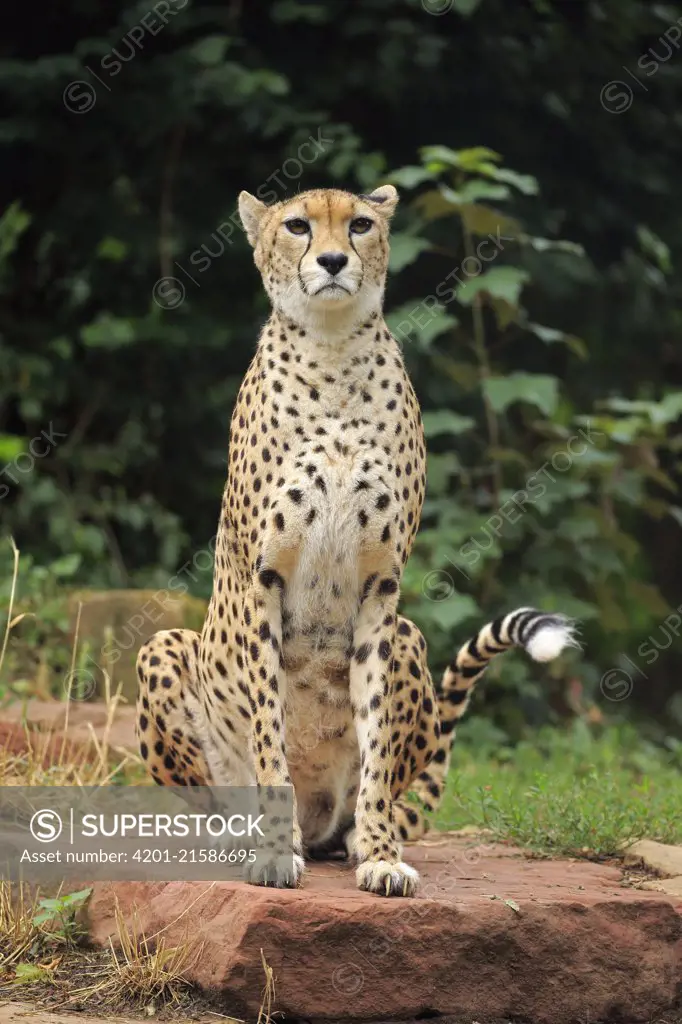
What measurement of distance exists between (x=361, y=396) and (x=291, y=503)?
41 cm

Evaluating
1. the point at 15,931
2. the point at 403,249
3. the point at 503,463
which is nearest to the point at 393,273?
the point at 403,249

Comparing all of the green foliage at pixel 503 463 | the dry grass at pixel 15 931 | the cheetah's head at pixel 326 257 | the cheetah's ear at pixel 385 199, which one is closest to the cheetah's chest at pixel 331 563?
the cheetah's head at pixel 326 257

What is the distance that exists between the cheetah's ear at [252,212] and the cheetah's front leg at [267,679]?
1166mm

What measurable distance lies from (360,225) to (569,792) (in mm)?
2666

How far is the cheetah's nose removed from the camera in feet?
13.9

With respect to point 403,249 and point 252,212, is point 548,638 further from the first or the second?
point 403,249

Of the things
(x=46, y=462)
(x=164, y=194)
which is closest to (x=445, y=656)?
(x=46, y=462)

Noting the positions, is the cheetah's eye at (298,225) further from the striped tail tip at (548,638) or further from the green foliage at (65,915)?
the green foliage at (65,915)

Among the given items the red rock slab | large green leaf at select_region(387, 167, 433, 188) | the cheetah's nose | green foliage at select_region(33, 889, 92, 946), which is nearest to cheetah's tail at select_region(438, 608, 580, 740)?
the red rock slab

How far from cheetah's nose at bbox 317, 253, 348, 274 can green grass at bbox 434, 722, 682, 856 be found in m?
2.15

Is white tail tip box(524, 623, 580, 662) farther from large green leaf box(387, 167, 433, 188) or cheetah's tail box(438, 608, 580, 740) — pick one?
large green leaf box(387, 167, 433, 188)

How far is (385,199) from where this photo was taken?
472cm

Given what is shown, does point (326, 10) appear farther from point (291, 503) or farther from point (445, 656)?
point (291, 503)

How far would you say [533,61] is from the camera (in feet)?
31.4
